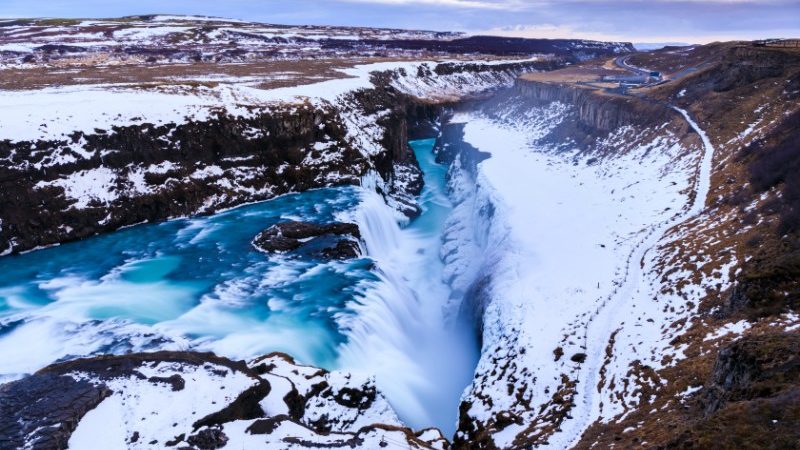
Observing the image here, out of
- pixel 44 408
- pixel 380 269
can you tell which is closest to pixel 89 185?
pixel 380 269

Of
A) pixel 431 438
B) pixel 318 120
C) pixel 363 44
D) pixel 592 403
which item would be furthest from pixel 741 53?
pixel 363 44

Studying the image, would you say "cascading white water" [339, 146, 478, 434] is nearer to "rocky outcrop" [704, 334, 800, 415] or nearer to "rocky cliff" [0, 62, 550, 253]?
"rocky cliff" [0, 62, 550, 253]

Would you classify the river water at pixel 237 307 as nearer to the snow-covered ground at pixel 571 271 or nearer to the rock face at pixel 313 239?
the rock face at pixel 313 239

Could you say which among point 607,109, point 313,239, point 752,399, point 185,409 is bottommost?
point 752,399

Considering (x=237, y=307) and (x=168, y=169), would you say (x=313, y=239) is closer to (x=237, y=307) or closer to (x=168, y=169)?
(x=237, y=307)

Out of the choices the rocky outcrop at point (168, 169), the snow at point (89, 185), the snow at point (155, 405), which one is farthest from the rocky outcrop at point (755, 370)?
the snow at point (89, 185)

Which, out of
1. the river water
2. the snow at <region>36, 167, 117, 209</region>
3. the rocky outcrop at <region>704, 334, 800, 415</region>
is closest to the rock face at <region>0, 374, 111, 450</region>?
the river water
